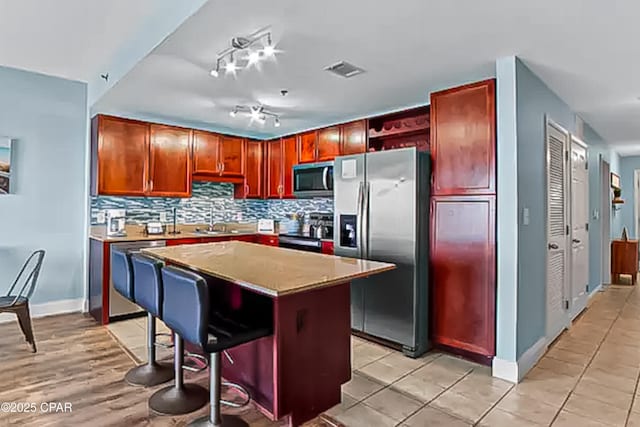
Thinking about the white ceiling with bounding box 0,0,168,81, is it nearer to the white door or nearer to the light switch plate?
the light switch plate

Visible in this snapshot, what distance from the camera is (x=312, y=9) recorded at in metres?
2.08

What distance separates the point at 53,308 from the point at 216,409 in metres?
3.22

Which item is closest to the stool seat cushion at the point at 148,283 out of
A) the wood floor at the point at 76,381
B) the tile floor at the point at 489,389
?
the wood floor at the point at 76,381

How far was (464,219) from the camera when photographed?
309cm

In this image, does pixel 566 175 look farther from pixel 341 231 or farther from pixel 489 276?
pixel 341 231

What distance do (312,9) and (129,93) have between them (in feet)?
7.64

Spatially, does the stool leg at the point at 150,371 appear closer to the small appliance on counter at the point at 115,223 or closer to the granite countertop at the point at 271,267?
the granite countertop at the point at 271,267

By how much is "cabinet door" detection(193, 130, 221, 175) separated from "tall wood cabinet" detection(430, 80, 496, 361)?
115 inches

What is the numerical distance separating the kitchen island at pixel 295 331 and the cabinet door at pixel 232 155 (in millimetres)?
2771

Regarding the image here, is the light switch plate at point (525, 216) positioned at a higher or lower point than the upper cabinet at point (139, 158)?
lower

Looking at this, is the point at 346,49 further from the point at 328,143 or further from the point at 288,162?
the point at 288,162

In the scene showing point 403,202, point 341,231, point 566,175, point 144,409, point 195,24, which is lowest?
point 144,409

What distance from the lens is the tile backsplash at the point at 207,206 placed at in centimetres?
467

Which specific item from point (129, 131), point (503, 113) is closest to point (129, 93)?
point (129, 131)
